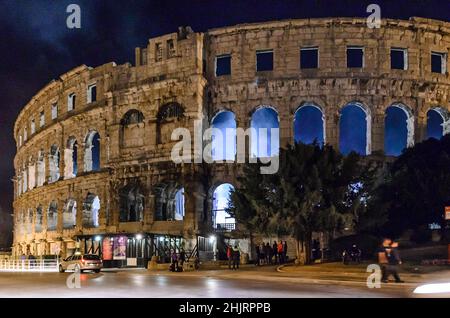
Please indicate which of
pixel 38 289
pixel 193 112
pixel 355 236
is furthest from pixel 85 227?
pixel 38 289

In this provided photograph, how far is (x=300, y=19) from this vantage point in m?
38.9

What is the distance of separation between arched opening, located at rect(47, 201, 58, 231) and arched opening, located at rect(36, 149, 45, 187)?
478cm

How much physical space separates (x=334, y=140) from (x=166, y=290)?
77.6 ft

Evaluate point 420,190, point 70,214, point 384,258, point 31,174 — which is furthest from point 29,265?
point 384,258

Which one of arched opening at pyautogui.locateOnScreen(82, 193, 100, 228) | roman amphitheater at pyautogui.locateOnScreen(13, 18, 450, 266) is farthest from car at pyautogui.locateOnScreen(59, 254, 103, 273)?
A: arched opening at pyautogui.locateOnScreen(82, 193, 100, 228)

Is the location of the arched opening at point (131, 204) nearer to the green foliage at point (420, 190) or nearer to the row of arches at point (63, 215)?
the row of arches at point (63, 215)

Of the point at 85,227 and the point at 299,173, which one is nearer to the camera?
the point at 299,173

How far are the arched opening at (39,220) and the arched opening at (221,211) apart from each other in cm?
2091

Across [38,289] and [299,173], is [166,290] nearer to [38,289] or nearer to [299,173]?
[38,289]

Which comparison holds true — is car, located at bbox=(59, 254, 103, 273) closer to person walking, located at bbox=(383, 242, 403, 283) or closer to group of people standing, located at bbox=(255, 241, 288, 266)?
group of people standing, located at bbox=(255, 241, 288, 266)

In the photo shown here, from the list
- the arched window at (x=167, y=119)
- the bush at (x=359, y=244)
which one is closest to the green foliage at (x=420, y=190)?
the bush at (x=359, y=244)

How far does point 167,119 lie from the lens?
40938 millimetres

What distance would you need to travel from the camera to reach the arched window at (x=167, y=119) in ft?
133

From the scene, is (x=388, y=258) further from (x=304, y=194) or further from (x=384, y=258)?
(x=304, y=194)
